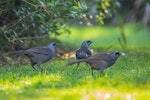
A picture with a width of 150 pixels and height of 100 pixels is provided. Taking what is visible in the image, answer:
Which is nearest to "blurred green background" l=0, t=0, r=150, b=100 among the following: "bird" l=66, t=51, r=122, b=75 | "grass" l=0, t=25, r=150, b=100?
"grass" l=0, t=25, r=150, b=100

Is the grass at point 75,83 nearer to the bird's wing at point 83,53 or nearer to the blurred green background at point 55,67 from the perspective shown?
the blurred green background at point 55,67

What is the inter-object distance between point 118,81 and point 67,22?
7.52 metres

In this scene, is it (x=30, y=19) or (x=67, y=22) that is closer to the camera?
(x=30, y=19)

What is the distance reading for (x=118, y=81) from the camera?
33.0ft

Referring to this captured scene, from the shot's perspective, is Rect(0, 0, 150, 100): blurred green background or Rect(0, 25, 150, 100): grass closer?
Rect(0, 25, 150, 100): grass

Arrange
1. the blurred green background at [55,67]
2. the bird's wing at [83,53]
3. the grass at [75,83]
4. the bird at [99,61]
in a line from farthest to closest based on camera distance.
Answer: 1. the bird's wing at [83,53]
2. the bird at [99,61]
3. the blurred green background at [55,67]
4. the grass at [75,83]

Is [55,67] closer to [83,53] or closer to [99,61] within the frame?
[83,53]

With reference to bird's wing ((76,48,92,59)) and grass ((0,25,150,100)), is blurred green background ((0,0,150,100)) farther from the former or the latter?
bird's wing ((76,48,92,59))

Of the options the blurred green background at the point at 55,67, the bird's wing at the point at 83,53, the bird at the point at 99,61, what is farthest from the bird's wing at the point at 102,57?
the bird's wing at the point at 83,53

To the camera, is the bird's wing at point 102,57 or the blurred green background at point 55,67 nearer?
the blurred green background at point 55,67


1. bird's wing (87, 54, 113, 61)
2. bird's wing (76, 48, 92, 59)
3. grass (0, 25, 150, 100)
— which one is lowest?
grass (0, 25, 150, 100)

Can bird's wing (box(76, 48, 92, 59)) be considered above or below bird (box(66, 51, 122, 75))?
above

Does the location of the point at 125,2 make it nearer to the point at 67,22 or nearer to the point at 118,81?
the point at 67,22

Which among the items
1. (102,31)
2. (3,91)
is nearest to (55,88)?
(3,91)
